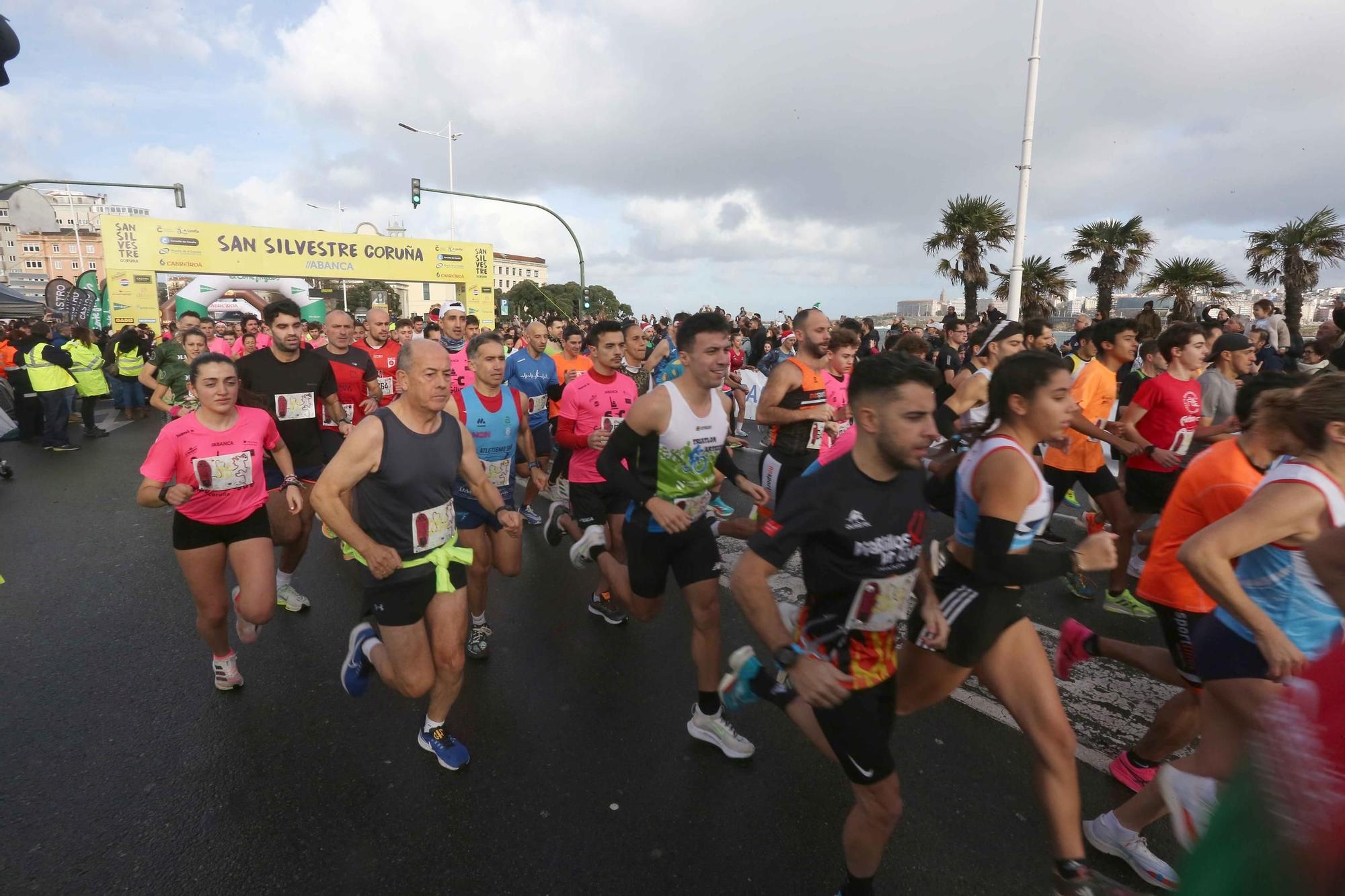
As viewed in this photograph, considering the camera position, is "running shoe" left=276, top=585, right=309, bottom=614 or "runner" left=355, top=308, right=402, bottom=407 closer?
"running shoe" left=276, top=585, right=309, bottom=614

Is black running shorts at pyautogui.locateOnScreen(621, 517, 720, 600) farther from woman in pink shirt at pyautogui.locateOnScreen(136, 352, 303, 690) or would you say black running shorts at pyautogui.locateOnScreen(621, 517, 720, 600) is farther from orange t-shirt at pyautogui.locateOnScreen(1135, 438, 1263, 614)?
woman in pink shirt at pyautogui.locateOnScreen(136, 352, 303, 690)

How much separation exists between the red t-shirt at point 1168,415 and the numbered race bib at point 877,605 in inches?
140

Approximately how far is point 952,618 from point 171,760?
3.61m

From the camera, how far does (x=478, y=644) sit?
421 centimetres

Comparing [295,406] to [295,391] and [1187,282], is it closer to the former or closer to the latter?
[295,391]

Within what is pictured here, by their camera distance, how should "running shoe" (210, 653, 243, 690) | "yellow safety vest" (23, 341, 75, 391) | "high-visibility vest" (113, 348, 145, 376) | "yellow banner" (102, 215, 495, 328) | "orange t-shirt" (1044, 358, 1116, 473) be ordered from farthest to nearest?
"yellow banner" (102, 215, 495, 328)
"high-visibility vest" (113, 348, 145, 376)
"yellow safety vest" (23, 341, 75, 391)
"orange t-shirt" (1044, 358, 1116, 473)
"running shoe" (210, 653, 243, 690)

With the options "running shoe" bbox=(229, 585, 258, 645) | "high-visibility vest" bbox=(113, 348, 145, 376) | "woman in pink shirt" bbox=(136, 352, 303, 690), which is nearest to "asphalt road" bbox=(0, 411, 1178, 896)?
"running shoe" bbox=(229, 585, 258, 645)

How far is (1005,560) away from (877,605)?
0.48m

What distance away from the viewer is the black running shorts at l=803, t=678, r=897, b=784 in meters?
2.09

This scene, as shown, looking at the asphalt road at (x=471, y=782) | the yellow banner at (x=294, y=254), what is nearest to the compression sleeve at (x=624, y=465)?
the asphalt road at (x=471, y=782)

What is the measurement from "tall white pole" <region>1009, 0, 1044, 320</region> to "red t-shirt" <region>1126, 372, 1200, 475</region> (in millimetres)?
9238

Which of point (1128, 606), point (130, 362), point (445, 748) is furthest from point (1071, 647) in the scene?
point (130, 362)

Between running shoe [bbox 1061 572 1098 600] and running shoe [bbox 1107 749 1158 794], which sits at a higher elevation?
running shoe [bbox 1061 572 1098 600]

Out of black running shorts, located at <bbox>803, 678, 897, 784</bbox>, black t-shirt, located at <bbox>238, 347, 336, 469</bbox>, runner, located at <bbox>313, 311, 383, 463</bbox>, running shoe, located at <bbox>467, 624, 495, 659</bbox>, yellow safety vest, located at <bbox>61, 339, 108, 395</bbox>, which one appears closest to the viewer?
black running shorts, located at <bbox>803, 678, 897, 784</bbox>
